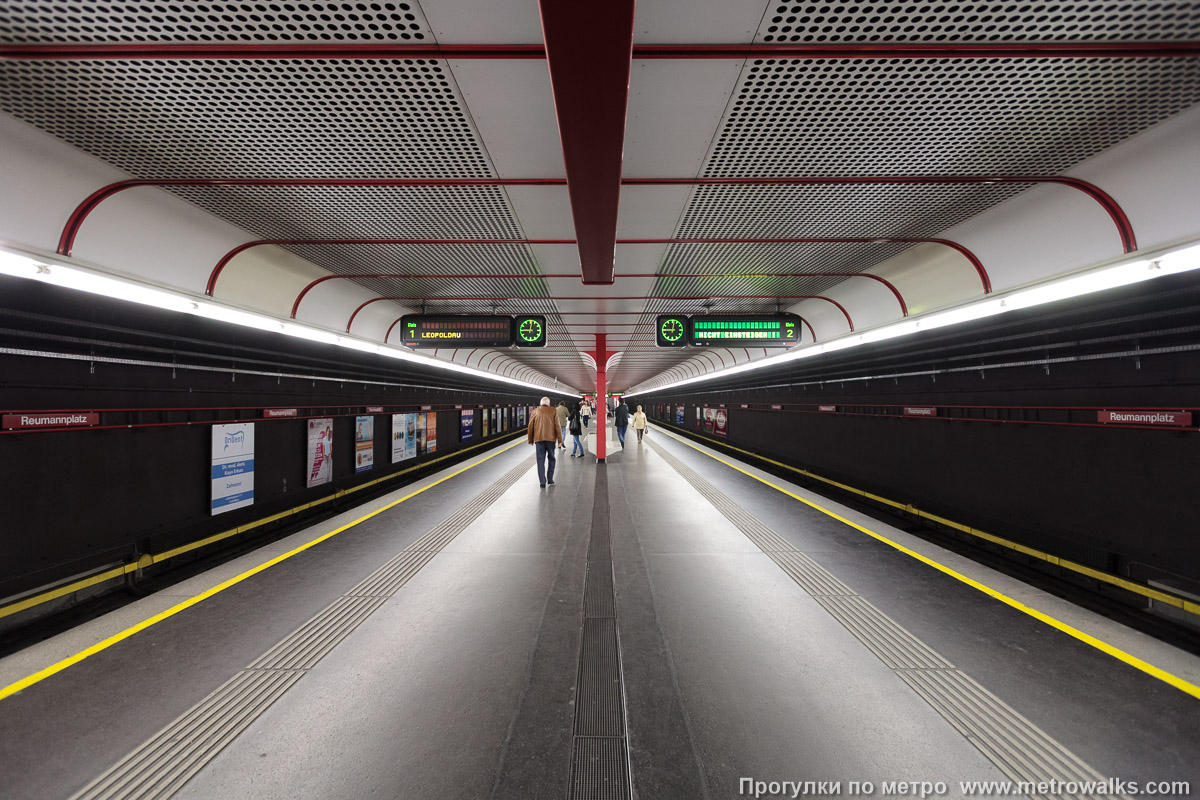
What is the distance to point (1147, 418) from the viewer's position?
3189 millimetres

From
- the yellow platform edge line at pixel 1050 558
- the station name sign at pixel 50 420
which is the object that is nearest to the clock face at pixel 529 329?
the station name sign at pixel 50 420

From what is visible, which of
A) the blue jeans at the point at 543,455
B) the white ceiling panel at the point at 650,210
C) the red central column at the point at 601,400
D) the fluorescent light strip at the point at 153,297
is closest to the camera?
the fluorescent light strip at the point at 153,297

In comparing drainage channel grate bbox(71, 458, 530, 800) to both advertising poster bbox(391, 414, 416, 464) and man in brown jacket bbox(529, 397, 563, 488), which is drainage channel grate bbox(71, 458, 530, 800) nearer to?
man in brown jacket bbox(529, 397, 563, 488)

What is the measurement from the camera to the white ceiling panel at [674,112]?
2162mm

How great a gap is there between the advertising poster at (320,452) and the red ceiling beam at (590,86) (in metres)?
5.82

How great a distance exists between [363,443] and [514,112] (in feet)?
23.0

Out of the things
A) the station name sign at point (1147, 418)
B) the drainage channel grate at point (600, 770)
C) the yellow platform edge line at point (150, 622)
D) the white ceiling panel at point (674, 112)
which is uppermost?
the white ceiling panel at point (674, 112)

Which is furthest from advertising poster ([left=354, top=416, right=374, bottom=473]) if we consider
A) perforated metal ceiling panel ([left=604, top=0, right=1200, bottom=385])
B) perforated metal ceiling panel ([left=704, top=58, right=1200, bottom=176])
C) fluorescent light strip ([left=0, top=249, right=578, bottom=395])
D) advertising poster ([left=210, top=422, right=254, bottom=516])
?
perforated metal ceiling panel ([left=704, top=58, right=1200, bottom=176])

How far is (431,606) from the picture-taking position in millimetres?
3322

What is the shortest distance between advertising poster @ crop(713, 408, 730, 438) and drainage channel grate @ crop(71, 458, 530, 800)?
12914mm

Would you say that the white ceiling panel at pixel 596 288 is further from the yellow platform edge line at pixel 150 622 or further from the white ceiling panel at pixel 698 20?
the yellow platform edge line at pixel 150 622

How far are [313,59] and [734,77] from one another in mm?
2222

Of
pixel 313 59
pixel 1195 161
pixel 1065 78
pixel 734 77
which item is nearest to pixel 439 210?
pixel 313 59

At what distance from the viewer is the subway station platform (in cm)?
186
